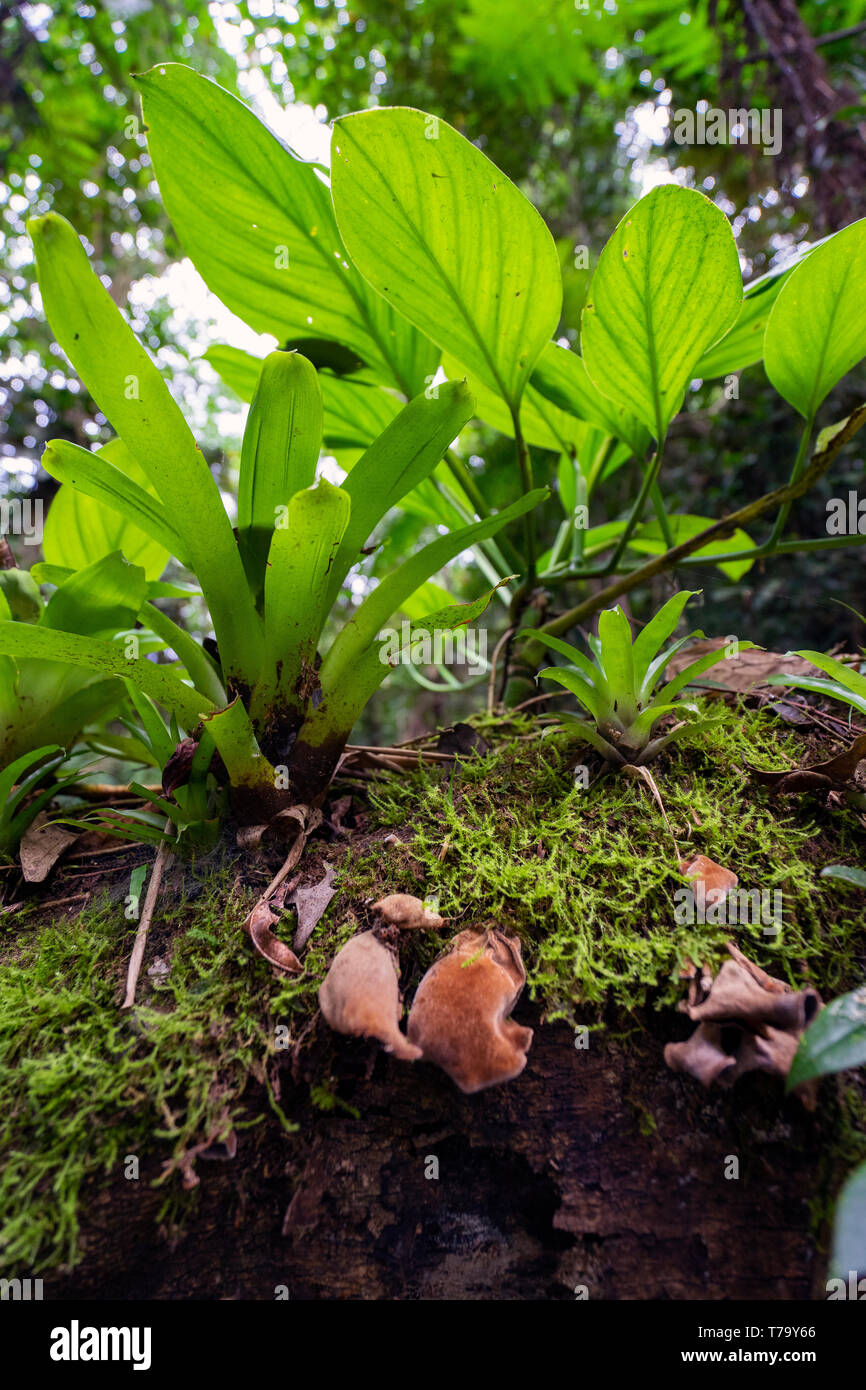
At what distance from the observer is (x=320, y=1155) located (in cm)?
52

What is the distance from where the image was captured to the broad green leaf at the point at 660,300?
66 centimetres

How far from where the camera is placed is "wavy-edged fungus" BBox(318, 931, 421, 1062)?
0.47 metres

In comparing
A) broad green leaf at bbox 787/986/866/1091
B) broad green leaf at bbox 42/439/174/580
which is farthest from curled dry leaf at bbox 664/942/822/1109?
broad green leaf at bbox 42/439/174/580

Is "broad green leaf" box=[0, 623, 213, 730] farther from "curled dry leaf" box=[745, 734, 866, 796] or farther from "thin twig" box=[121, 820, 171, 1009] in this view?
"curled dry leaf" box=[745, 734, 866, 796]

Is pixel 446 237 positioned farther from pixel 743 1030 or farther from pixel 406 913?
pixel 743 1030

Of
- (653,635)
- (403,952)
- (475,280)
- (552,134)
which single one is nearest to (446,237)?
(475,280)

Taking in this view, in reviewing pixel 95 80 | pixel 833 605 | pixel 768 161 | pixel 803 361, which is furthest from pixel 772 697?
pixel 95 80

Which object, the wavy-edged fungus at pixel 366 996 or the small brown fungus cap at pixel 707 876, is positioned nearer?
the wavy-edged fungus at pixel 366 996

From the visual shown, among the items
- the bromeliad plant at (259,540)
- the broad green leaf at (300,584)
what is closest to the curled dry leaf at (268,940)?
the bromeliad plant at (259,540)

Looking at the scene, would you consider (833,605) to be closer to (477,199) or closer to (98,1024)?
(477,199)

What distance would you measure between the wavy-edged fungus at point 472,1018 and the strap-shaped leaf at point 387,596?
35 cm

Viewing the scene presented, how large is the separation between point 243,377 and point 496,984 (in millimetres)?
987

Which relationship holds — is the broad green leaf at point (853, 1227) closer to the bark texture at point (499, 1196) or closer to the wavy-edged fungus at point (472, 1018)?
the bark texture at point (499, 1196)

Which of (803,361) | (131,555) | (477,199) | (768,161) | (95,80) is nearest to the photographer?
(477,199)
